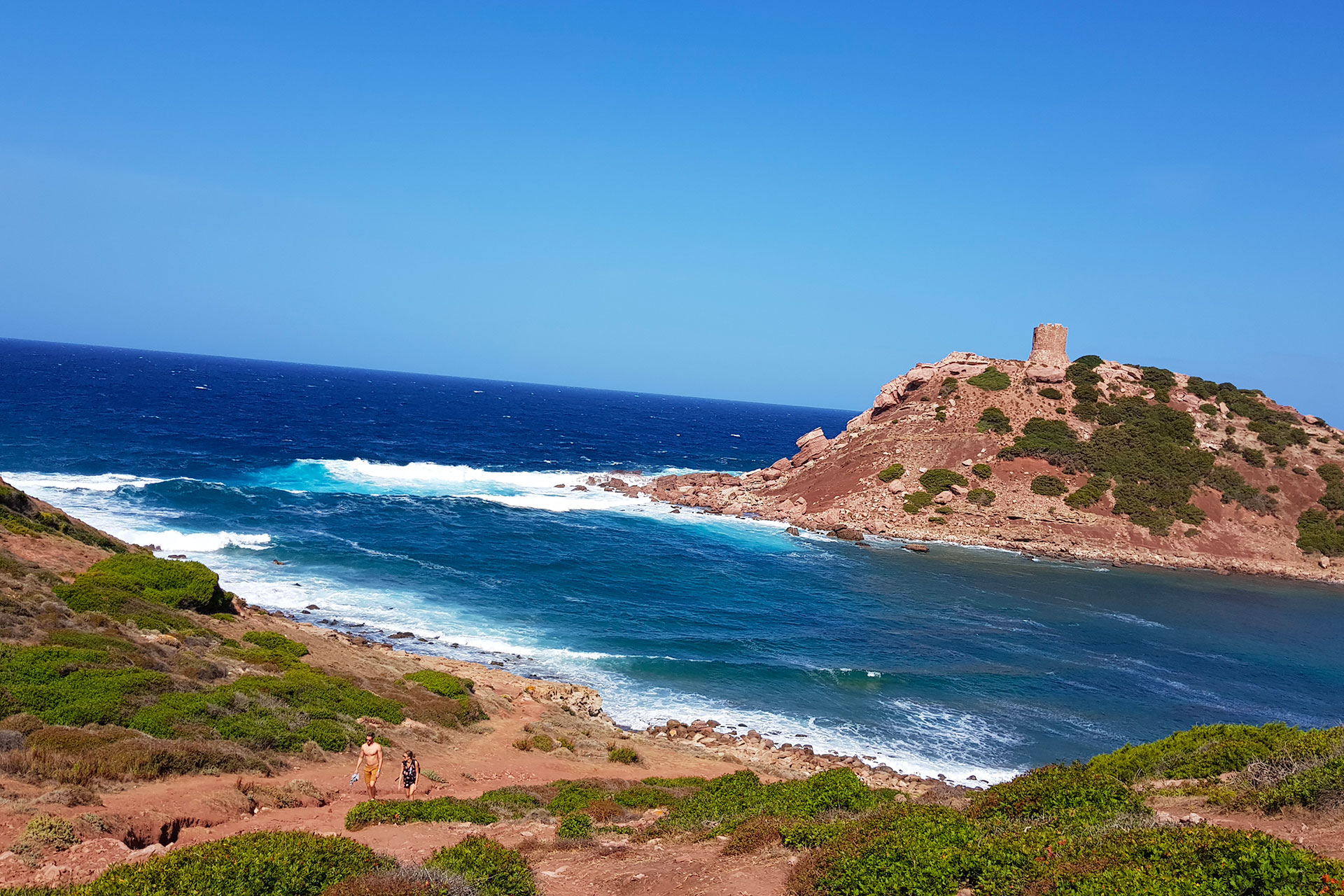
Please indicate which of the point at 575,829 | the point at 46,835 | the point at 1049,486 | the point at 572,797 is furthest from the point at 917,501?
the point at 46,835

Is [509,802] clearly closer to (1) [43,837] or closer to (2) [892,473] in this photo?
(1) [43,837]

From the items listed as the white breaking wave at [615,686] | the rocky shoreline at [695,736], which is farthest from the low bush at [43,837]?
the white breaking wave at [615,686]

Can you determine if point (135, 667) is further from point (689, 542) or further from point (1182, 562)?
point (1182, 562)

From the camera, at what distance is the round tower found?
72000mm

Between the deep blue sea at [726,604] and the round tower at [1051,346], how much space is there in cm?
2724

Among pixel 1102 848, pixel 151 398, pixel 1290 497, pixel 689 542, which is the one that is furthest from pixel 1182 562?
pixel 151 398

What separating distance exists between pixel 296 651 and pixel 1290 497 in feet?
223

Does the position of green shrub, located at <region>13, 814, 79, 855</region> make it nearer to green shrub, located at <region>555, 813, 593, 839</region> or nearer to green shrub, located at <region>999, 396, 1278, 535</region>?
green shrub, located at <region>555, 813, 593, 839</region>

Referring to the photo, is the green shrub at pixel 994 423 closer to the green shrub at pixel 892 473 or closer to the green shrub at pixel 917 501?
the green shrub at pixel 892 473

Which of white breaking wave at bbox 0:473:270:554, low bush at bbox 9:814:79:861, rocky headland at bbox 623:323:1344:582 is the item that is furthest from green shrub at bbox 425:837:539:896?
rocky headland at bbox 623:323:1344:582

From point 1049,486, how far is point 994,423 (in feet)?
28.7

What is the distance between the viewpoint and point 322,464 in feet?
218

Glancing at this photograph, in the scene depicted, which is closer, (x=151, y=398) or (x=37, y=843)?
(x=37, y=843)

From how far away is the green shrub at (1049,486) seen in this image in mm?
57959
